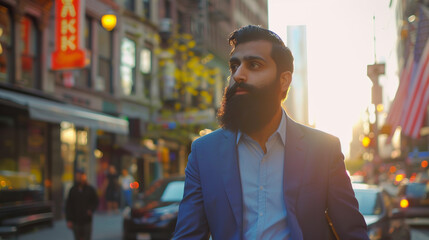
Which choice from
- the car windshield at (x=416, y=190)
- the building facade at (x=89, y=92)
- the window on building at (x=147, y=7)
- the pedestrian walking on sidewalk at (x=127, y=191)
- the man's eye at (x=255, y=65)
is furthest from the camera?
the window on building at (x=147, y=7)

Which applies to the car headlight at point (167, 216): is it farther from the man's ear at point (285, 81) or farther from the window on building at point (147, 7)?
the window on building at point (147, 7)

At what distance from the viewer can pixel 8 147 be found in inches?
682

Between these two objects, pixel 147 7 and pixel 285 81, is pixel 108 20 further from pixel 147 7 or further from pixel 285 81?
pixel 285 81

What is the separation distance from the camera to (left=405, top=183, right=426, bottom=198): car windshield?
18766 mm

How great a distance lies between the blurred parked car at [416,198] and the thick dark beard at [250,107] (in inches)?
645

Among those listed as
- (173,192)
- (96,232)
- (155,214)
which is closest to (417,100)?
(173,192)

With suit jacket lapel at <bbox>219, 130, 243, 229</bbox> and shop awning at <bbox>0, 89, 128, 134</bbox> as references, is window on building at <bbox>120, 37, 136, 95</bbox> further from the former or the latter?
suit jacket lapel at <bbox>219, 130, 243, 229</bbox>

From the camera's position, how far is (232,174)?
2617 millimetres

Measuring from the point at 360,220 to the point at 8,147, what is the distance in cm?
1607

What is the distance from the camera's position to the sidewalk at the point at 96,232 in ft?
47.8

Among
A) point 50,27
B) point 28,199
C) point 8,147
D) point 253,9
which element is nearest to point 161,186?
point 28,199

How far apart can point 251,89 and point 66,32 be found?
16.8 meters

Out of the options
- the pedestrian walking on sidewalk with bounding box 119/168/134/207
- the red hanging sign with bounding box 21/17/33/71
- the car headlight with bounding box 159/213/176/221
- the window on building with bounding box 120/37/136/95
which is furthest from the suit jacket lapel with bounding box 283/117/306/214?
the window on building with bounding box 120/37/136/95

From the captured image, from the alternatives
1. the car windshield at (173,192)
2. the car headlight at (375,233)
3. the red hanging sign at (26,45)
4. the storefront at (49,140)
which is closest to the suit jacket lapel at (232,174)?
the car headlight at (375,233)
